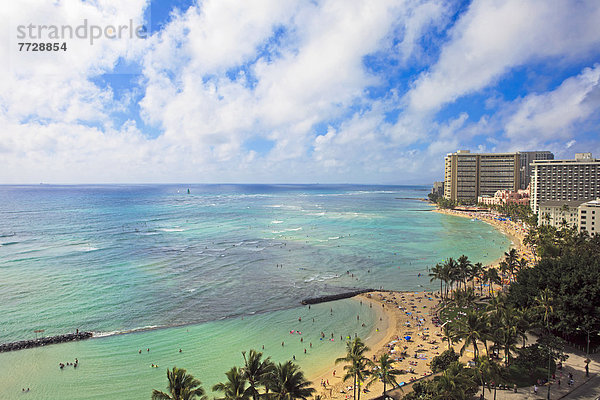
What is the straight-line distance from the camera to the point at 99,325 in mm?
45344

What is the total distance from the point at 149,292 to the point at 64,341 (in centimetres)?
1609

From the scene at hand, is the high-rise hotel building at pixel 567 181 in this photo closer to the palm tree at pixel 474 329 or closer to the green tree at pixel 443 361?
the green tree at pixel 443 361

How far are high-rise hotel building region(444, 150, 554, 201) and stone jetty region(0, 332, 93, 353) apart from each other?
198m

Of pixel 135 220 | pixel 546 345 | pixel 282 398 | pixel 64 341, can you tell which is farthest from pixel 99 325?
pixel 135 220

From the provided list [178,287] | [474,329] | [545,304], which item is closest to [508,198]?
[545,304]

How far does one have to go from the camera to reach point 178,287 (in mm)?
59250

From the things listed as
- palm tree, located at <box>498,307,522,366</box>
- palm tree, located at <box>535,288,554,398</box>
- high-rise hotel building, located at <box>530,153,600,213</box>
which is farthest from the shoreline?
palm tree, located at <box>498,307,522,366</box>

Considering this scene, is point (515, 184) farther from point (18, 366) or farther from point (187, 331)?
point (18, 366)

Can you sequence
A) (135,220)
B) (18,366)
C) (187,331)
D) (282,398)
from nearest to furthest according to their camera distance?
(282,398) < (18,366) < (187,331) < (135,220)

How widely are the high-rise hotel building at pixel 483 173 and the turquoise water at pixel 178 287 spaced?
84844 millimetres

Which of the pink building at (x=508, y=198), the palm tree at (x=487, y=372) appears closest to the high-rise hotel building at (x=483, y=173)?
the pink building at (x=508, y=198)

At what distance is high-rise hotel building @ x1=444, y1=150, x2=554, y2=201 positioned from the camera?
626ft

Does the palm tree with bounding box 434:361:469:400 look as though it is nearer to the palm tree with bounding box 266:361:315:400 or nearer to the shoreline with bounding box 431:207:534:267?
the palm tree with bounding box 266:361:315:400

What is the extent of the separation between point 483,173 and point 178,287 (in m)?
192
